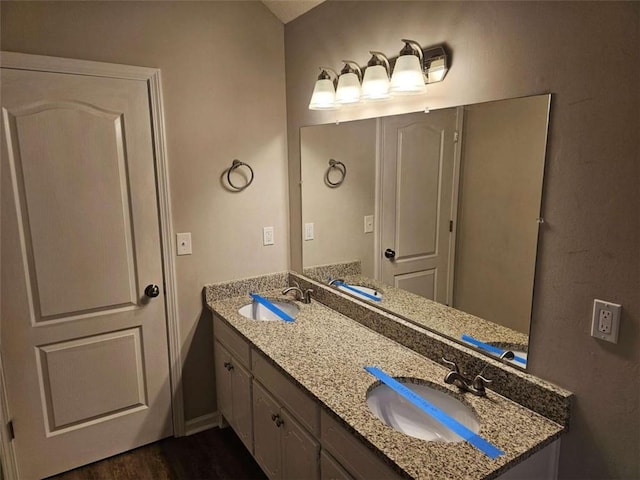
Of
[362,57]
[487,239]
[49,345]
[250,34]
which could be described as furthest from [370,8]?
[49,345]

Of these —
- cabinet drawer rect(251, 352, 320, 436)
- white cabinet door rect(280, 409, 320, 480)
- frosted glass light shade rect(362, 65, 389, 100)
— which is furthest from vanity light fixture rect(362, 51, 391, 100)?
white cabinet door rect(280, 409, 320, 480)

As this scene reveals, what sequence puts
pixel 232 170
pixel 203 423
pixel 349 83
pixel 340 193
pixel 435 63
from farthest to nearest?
1. pixel 203 423
2. pixel 232 170
3. pixel 340 193
4. pixel 349 83
5. pixel 435 63

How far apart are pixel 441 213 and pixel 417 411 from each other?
2.50 feet

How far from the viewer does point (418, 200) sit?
71.6 inches

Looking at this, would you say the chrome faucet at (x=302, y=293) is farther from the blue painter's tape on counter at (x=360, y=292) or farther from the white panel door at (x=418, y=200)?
the white panel door at (x=418, y=200)

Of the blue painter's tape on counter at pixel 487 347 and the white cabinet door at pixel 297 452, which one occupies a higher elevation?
the blue painter's tape on counter at pixel 487 347

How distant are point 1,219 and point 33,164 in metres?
0.28

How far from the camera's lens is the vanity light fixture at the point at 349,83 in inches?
76.1

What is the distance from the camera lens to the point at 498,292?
151 cm

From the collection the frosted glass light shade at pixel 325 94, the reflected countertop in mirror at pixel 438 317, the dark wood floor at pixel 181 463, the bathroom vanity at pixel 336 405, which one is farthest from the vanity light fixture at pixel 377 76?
the dark wood floor at pixel 181 463

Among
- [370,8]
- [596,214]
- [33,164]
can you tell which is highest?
[370,8]

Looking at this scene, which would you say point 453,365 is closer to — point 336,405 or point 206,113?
point 336,405

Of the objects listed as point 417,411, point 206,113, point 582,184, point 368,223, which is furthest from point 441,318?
point 206,113

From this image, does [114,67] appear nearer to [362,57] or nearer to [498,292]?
[362,57]
